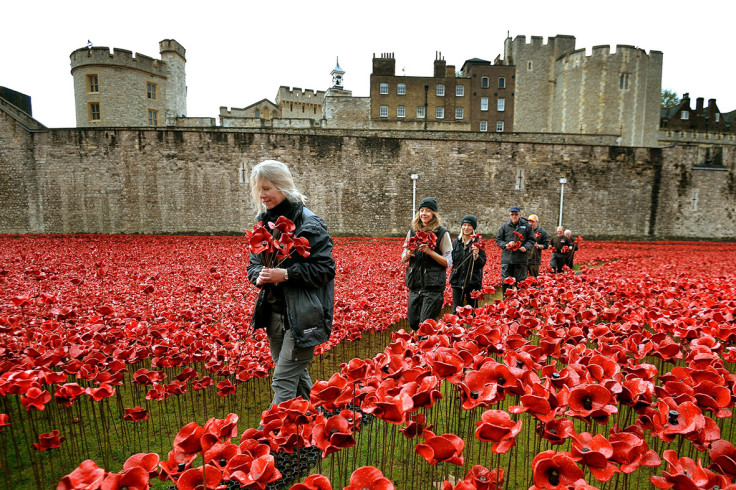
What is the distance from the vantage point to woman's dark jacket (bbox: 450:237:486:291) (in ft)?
19.8

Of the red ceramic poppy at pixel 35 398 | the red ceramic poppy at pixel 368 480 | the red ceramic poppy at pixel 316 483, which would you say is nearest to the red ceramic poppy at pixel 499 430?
the red ceramic poppy at pixel 368 480

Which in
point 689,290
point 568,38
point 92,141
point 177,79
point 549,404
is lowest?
point 689,290

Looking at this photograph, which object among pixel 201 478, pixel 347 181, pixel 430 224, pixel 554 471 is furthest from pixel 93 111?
pixel 554 471

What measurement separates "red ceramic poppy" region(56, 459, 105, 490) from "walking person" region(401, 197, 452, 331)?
12.4ft

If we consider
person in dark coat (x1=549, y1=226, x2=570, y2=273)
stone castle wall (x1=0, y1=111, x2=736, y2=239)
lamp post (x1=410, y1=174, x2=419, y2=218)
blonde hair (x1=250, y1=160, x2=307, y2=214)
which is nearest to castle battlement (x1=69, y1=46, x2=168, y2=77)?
stone castle wall (x1=0, y1=111, x2=736, y2=239)

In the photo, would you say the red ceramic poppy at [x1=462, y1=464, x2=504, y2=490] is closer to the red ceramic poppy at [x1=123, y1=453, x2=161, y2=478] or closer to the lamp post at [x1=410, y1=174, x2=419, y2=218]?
the red ceramic poppy at [x1=123, y1=453, x2=161, y2=478]

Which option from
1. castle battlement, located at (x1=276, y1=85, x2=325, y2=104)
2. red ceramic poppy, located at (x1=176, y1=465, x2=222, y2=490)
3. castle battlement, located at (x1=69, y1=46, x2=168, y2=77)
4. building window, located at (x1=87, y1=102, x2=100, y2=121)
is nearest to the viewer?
red ceramic poppy, located at (x1=176, y1=465, x2=222, y2=490)

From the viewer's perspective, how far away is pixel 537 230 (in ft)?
30.2

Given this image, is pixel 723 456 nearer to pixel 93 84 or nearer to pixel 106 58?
pixel 106 58

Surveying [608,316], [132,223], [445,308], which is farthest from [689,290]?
[132,223]

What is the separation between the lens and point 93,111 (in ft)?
115

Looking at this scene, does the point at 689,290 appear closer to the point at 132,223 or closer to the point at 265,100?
the point at 132,223

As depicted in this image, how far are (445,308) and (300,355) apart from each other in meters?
5.92

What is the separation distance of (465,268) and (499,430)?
483 cm
